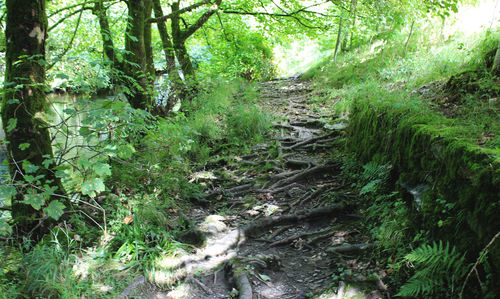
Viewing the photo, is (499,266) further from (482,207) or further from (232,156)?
(232,156)

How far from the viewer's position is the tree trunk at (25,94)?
3424 millimetres

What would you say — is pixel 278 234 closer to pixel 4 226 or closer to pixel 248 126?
pixel 4 226

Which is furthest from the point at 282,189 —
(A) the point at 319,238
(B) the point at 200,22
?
(B) the point at 200,22

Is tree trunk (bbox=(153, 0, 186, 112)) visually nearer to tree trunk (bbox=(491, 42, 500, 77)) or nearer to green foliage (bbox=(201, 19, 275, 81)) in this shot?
green foliage (bbox=(201, 19, 275, 81))

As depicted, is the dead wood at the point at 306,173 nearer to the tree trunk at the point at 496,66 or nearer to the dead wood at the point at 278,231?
the dead wood at the point at 278,231

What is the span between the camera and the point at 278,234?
417 centimetres

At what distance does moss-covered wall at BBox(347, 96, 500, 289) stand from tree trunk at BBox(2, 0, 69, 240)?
4.02m

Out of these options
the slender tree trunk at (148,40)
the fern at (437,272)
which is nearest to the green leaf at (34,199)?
the fern at (437,272)

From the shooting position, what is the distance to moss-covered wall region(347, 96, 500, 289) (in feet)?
7.21

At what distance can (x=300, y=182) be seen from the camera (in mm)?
5398

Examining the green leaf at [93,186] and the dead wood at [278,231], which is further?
the dead wood at [278,231]

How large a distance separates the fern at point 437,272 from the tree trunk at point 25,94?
3.75 metres

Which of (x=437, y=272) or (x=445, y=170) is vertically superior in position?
(x=445, y=170)

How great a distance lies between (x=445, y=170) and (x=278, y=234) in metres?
2.21
